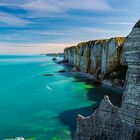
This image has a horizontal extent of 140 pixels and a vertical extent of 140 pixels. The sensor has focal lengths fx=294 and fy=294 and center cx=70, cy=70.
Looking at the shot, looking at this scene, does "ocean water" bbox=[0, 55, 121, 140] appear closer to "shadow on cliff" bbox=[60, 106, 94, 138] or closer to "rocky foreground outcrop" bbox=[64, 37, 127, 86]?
"shadow on cliff" bbox=[60, 106, 94, 138]

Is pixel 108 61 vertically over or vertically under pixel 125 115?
under

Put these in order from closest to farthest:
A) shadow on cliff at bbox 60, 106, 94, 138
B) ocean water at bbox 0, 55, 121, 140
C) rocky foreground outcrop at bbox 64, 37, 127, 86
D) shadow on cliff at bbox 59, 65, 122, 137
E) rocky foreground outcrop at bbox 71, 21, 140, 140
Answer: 1. rocky foreground outcrop at bbox 71, 21, 140, 140
2. ocean water at bbox 0, 55, 121, 140
3. shadow on cliff at bbox 60, 106, 94, 138
4. shadow on cliff at bbox 59, 65, 122, 137
5. rocky foreground outcrop at bbox 64, 37, 127, 86

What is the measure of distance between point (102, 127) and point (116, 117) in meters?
1.24

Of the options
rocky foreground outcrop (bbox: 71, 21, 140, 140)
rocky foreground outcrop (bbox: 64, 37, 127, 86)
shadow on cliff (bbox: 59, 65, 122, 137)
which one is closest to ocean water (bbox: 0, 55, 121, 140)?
shadow on cliff (bbox: 59, 65, 122, 137)

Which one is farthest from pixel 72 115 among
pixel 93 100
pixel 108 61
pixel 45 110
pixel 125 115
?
pixel 108 61

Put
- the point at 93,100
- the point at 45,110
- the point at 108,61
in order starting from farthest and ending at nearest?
1. the point at 108,61
2. the point at 93,100
3. the point at 45,110

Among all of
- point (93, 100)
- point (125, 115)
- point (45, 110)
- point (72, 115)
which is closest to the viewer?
point (125, 115)

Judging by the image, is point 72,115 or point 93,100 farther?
point 93,100

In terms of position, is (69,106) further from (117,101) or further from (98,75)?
(98,75)

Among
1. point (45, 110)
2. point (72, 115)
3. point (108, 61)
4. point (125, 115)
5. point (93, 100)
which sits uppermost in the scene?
point (125, 115)

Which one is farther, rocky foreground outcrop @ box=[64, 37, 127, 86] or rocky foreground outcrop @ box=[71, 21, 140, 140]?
rocky foreground outcrop @ box=[64, 37, 127, 86]

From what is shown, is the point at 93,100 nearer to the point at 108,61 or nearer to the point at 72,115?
the point at 72,115

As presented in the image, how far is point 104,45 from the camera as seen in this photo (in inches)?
3191

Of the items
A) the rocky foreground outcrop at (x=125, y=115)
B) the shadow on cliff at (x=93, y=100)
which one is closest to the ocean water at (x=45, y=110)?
the shadow on cliff at (x=93, y=100)
